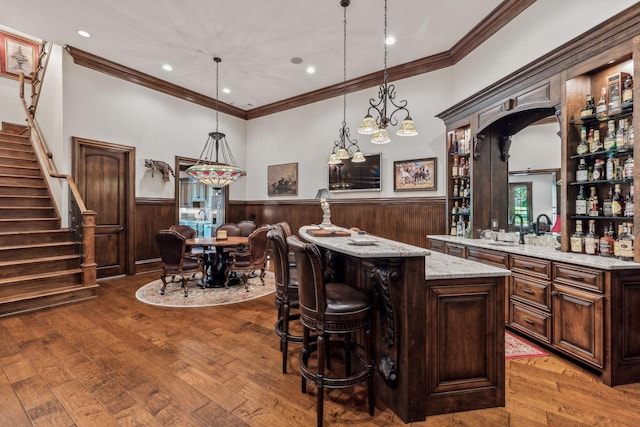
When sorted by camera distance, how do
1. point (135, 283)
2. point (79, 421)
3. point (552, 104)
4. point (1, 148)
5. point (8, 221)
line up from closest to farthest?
point (79, 421)
point (552, 104)
point (8, 221)
point (135, 283)
point (1, 148)

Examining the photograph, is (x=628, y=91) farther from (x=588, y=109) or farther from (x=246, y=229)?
(x=246, y=229)

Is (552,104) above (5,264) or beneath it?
above

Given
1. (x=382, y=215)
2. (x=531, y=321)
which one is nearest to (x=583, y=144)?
(x=531, y=321)

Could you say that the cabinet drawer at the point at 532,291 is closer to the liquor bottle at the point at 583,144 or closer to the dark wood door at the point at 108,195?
the liquor bottle at the point at 583,144

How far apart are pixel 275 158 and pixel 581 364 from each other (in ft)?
21.2

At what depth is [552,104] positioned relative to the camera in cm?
282

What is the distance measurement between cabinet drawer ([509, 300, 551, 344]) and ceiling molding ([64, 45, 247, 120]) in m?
7.06

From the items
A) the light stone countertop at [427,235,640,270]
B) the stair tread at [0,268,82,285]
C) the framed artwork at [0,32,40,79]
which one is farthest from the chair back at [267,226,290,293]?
the framed artwork at [0,32,40,79]


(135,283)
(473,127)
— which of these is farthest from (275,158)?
(473,127)

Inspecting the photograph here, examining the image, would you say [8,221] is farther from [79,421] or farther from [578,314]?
[578,314]

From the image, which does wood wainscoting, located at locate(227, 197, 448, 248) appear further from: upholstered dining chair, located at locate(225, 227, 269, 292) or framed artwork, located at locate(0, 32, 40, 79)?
framed artwork, located at locate(0, 32, 40, 79)

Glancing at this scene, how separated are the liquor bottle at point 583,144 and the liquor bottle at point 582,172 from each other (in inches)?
3.5

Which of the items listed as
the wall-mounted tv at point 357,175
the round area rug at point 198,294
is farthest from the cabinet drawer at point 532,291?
the round area rug at point 198,294

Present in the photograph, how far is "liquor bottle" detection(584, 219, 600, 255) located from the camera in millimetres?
2566
